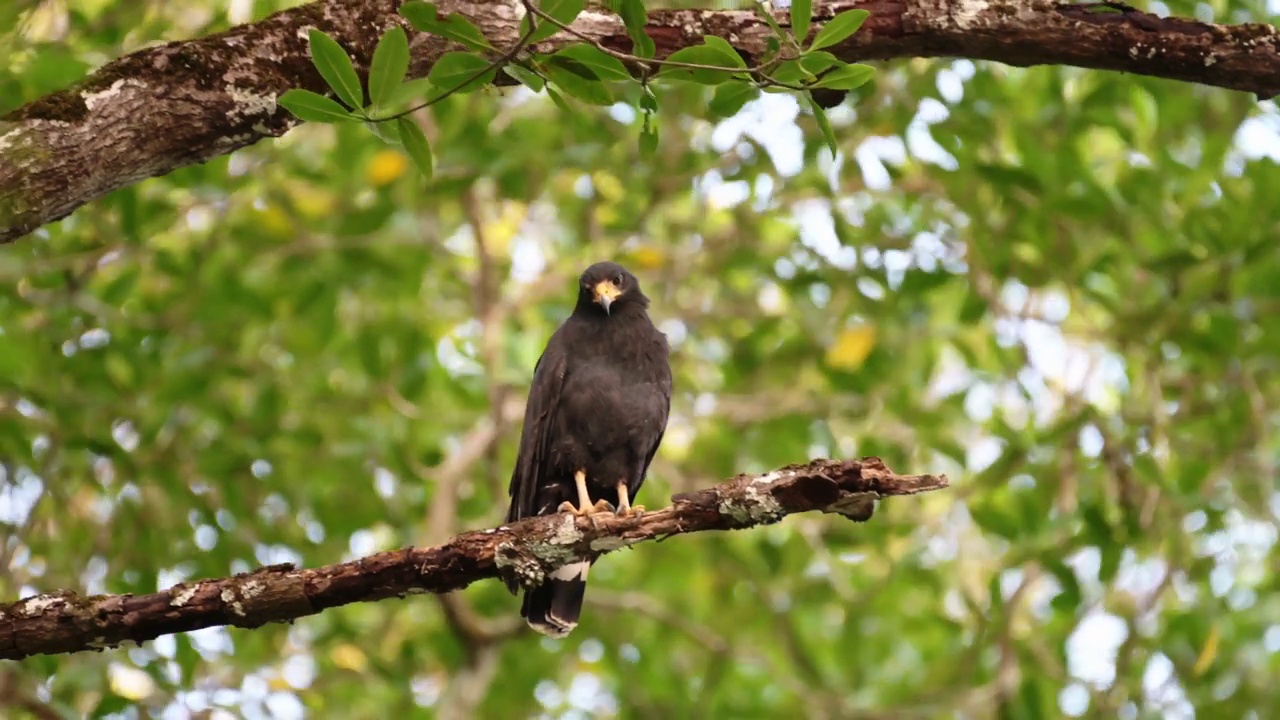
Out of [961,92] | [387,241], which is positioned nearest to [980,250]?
[961,92]

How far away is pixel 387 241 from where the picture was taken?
757cm

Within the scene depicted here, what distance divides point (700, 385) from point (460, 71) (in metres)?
5.77

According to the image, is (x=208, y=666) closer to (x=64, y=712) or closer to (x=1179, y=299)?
(x=64, y=712)

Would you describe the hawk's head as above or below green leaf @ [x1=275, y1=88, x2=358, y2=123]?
below

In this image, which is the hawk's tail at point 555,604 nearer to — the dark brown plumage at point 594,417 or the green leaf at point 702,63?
the dark brown plumage at point 594,417

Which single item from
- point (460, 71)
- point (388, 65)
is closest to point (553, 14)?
point (460, 71)

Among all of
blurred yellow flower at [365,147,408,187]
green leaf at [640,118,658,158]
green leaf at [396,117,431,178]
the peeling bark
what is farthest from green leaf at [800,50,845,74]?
blurred yellow flower at [365,147,408,187]

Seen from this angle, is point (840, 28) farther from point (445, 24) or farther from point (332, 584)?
point (332, 584)

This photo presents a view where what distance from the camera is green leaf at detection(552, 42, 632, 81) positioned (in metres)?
3.30

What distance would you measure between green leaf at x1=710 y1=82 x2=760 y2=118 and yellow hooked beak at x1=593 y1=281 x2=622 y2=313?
2574mm

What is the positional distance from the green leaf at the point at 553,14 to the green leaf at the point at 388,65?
0.29m

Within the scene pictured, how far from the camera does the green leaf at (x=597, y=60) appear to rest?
3297 mm

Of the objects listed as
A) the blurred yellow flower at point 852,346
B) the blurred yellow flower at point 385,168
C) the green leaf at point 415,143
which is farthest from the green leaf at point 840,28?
the blurred yellow flower at point 852,346

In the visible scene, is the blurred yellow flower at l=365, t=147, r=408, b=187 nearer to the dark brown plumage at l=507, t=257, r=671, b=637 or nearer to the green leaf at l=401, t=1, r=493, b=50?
the dark brown plumage at l=507, t=257, r=671, b=637
